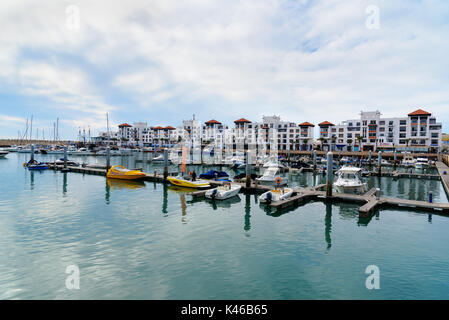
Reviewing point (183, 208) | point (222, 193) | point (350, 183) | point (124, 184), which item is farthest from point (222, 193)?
point (124, 184)

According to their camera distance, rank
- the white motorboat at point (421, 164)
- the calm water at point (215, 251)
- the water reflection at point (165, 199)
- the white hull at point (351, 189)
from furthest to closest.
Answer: the white motorboat at point (421, 164) < the white hull at point (351, 189) < the water reflection at point (165, 199) < the calm water at point (215, 251)

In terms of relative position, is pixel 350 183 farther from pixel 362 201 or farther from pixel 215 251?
pixel 215 251

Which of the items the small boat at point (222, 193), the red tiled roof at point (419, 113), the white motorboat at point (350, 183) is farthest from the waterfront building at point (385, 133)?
the small boat at point (222, 193)

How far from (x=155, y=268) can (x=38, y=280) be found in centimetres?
560

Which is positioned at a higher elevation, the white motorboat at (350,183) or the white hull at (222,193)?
the white motorboat at (350,183)

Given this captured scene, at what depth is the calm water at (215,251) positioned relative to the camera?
1188cm

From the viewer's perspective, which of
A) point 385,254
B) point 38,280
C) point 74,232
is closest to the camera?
point 38,280

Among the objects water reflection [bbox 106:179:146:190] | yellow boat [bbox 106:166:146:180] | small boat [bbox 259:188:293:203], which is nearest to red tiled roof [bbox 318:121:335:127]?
yellow boat [bbox 106:166:146:180]

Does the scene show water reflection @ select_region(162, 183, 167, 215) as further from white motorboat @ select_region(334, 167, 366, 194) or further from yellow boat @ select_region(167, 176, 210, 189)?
white motorboat @ select_region(334, 167, 366, 194)

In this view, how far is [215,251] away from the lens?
15.8m

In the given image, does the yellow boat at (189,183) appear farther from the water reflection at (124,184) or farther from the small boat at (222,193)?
the water reflection at (124,184)

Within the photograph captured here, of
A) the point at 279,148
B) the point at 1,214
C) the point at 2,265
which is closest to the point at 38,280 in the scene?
the point at 2,265
